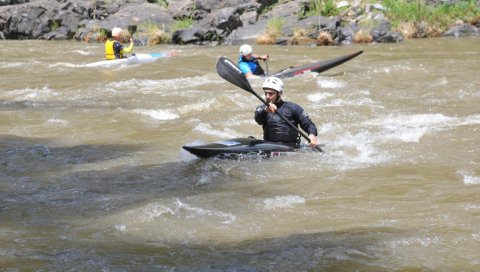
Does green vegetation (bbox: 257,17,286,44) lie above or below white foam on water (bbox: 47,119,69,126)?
below

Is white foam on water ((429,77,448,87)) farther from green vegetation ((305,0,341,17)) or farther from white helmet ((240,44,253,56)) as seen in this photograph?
green vegetation ((305,0,341,17))

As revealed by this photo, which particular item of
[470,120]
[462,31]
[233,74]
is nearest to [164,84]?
[233,74]

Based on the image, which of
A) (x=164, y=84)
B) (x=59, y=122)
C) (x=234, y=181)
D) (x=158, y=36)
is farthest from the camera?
(x=158, y=36)

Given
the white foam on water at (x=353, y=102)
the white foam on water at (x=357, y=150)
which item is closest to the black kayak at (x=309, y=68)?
the white foam on water at (x=353, y=102)

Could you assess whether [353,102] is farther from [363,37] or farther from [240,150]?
[363,37]

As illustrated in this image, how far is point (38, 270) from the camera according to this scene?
4164 mm

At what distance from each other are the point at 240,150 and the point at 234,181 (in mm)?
696

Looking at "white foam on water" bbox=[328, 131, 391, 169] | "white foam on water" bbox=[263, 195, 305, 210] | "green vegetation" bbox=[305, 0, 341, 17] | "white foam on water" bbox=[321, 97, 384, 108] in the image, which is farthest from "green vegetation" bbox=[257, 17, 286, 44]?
"white foam on water" bbox=[263, 195, 305, 210]

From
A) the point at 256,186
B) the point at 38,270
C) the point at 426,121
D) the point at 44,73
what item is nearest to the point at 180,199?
the point at 256,186

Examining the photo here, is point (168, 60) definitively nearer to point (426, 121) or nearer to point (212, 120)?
point (212, 120)

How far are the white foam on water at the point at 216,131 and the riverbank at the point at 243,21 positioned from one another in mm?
12341

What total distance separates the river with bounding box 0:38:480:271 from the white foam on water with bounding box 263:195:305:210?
0.02m

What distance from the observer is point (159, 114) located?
10.2 meters

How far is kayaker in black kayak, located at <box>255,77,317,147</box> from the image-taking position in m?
7.16
